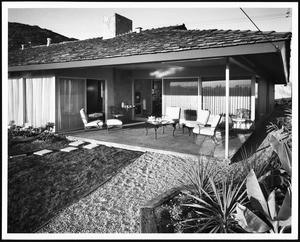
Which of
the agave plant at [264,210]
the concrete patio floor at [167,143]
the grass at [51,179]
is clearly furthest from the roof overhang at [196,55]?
Result: the agave plant at [264,210]

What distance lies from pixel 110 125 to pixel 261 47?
816cm

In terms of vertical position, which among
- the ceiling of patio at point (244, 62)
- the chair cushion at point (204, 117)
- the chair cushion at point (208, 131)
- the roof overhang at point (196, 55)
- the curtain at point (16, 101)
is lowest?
the chair cushion at point (208, 131)

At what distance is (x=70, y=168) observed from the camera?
6551 millimetres

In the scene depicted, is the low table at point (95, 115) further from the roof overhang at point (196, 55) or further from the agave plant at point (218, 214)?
the agave plant at point (218, 214)

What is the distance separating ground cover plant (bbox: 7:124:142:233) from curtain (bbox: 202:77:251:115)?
22.3 feet

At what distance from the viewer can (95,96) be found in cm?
1353

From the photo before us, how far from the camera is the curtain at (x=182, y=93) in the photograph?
551 inches

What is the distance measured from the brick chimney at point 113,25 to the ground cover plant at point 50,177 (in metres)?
7.99

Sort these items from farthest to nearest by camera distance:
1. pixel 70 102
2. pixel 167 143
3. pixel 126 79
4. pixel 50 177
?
pixel 126 79
pixel 70 102
pixel 167 143
pixel 50 177

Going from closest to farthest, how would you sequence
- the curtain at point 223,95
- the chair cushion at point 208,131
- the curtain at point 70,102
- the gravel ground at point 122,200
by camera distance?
the gravel ground at point 122,200 → the chair cushion at point 208,131 → the curtain at point 70,102 → the curtain at point 223,95

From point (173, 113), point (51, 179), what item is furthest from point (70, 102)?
point (51, 179)

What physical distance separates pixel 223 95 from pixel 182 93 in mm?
2239

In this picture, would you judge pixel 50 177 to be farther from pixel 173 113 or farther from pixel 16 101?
pixel 16 101

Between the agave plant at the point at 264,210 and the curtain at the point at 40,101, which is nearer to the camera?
the agave plant at the point at 264,210
